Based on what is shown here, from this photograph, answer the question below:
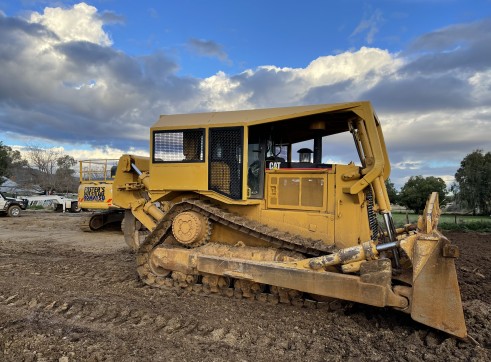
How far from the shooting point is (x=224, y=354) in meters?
3.90

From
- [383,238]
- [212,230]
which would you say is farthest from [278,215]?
[383,238]

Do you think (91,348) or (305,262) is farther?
(305,262)

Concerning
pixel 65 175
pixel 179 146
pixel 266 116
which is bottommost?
pixel 179 146

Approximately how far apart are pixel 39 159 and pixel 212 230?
196 feet

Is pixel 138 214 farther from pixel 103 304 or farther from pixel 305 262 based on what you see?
pixel 305 262

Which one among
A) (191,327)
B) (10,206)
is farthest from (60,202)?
(191,327)

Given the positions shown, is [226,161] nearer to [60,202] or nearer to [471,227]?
[471,227]

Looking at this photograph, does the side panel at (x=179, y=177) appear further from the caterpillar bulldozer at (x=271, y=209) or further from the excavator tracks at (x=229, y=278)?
the excavator tracks at (x=229, y=278)

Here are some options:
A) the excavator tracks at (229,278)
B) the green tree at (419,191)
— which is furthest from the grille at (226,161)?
the green tree at (419,191)

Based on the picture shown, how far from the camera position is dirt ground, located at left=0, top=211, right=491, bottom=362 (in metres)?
3.90

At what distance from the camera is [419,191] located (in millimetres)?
37719

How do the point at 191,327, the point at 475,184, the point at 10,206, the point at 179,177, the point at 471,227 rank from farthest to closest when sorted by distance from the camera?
the point at 475,184 < the point at 10,206 < the point at 471,227 < the point at 179,177 < the point at 191,327

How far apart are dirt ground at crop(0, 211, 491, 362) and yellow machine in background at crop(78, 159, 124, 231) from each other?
7375mm

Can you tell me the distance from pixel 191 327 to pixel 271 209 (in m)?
2.16
